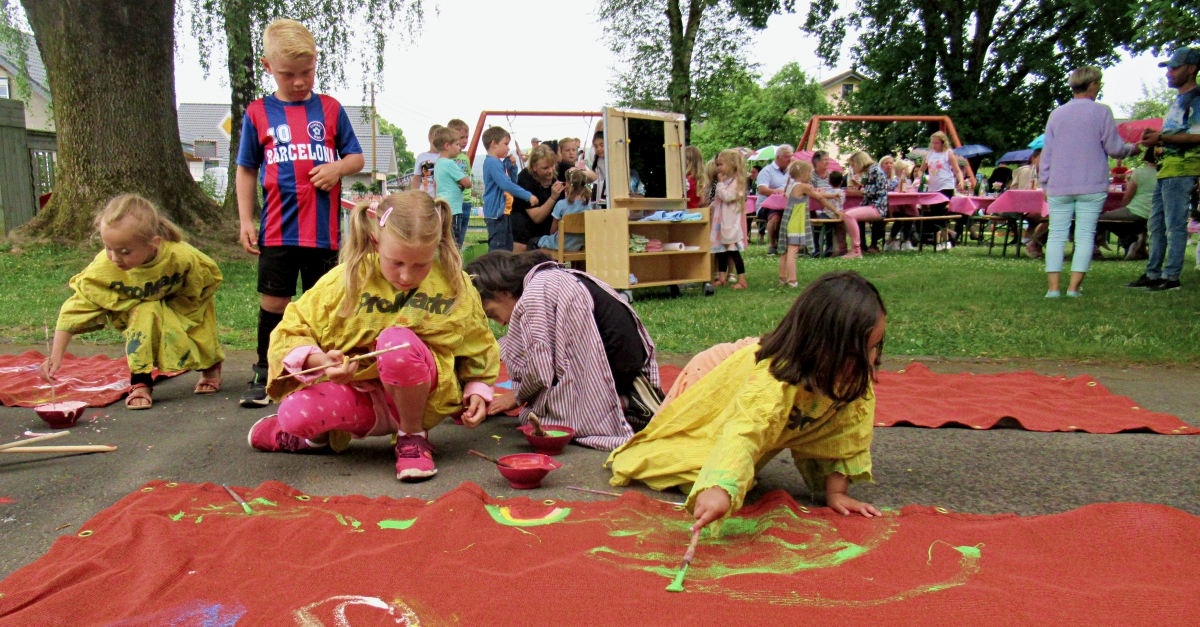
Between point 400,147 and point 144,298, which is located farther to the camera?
point 400,147

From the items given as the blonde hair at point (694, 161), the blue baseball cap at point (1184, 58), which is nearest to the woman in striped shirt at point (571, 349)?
the blue baseball cap at point (1184, 58)

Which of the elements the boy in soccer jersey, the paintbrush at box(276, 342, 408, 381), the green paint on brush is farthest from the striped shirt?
the green paint on brush

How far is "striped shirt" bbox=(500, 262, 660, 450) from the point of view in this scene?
122 inches

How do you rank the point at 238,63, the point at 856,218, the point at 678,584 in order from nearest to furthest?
1. the point at 678,584
2. the point at 238,63
3. the point at 856,218

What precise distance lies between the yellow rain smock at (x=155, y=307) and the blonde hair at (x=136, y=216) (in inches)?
4.5

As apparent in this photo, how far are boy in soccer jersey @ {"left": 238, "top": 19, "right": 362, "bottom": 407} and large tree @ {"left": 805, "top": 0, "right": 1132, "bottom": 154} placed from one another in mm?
20678

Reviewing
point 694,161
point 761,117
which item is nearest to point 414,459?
point 694,161

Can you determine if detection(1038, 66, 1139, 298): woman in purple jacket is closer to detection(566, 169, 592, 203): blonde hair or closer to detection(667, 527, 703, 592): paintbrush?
detection(566, 169, 592, 203): blonde hair

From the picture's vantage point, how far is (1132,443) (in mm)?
3084

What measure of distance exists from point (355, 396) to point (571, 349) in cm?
80

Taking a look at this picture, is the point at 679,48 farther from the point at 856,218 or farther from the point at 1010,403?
the point at 1010,403

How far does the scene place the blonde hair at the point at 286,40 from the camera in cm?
346

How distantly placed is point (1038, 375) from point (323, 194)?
366 centimetres

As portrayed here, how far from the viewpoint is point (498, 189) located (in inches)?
309
